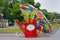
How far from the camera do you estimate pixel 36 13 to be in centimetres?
2261

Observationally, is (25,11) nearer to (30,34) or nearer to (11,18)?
(30,34)

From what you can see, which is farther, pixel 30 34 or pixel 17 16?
pixel 17 16

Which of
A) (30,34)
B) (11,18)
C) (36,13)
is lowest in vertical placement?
(11,18)

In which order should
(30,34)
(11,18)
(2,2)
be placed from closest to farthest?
(30,34) < (2,2) < (11,18)

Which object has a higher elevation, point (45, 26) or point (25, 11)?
point (25, 11)

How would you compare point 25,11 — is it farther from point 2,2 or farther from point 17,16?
point 17,16

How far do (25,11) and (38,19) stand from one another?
210 centimetres

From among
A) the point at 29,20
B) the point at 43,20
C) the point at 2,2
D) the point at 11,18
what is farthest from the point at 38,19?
the point at 11,18

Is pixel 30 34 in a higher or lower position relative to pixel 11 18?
higher

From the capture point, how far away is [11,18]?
1912 inches

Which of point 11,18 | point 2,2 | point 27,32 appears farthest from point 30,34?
point 11,18

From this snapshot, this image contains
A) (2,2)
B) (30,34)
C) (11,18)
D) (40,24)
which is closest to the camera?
(30,34)

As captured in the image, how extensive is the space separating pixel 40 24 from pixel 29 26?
179 centimetres

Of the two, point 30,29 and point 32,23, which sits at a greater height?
point 32,23
